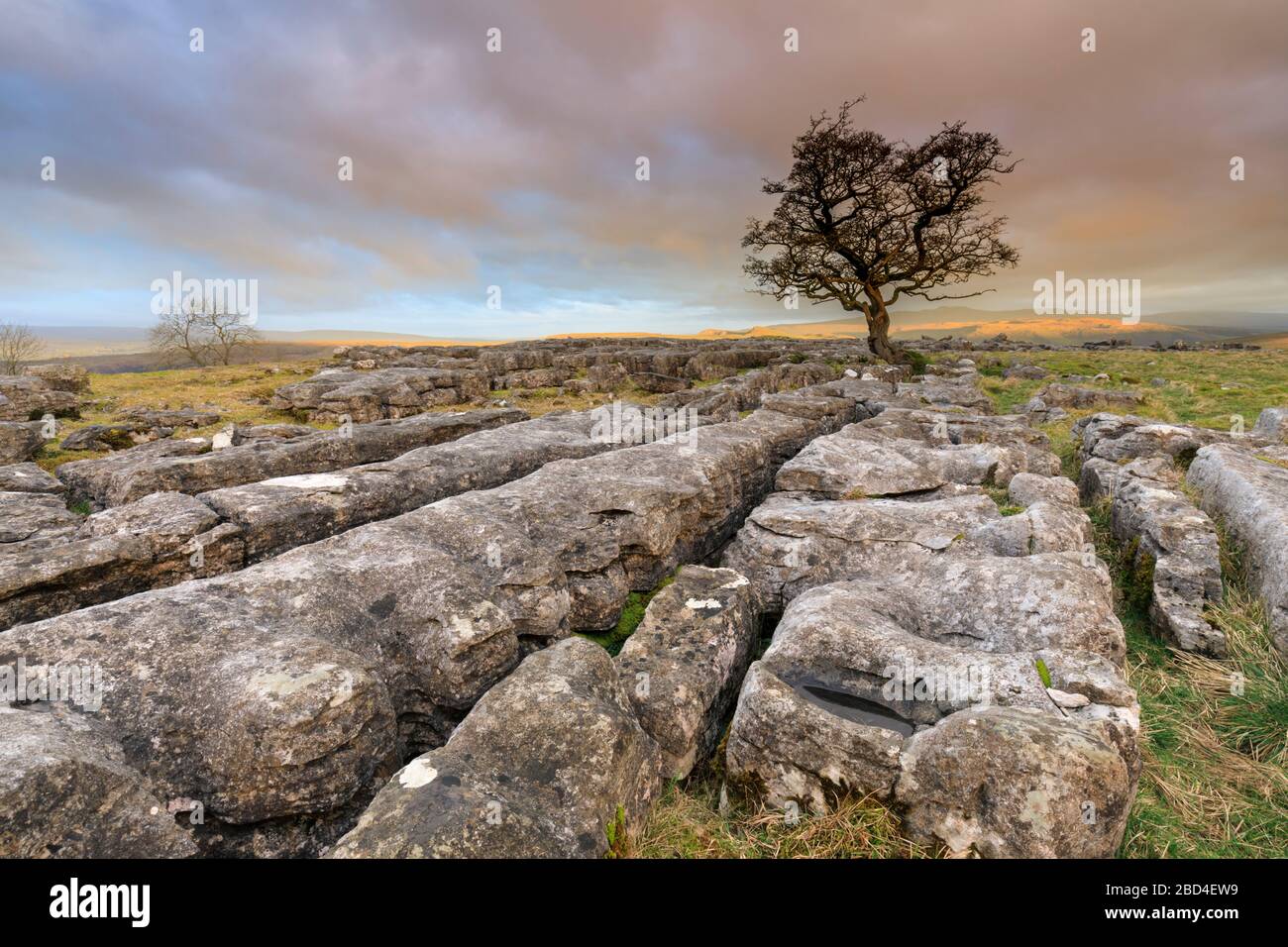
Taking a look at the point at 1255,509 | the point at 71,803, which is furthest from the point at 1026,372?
the point at 71,803

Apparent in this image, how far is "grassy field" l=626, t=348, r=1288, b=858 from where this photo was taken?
4828mm

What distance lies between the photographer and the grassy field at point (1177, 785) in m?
4.83

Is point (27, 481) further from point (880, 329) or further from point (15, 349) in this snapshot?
point (15, 349)

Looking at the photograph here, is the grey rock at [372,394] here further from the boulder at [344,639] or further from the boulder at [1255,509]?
the boulder at [1255,509]

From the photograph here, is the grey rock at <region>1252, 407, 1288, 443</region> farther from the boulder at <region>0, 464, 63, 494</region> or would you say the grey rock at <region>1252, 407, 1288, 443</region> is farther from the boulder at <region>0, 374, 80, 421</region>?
the boulder at <region>0, 374, 80, 421</region>

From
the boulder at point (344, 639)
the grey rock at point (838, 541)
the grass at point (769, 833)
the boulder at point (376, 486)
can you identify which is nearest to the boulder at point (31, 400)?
the boulder at point (376, 486)

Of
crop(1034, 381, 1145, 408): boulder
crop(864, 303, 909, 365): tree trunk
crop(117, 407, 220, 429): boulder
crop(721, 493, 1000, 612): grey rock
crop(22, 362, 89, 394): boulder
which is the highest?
crop(864, 303, 909, 365): tree trunk

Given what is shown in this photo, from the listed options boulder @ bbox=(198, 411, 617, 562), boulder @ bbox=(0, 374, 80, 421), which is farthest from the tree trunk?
boulder @ bbox=(0, 374, 80, 421)

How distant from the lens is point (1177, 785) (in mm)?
5562

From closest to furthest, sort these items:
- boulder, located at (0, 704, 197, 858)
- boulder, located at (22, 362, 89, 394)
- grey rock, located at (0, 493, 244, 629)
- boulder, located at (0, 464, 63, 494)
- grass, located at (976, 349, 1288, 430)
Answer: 1. boulder, located at (0, 704, 197, 858)
2. grey rock, located at (0, 493, 244, 629)
3. boulder, located at (0, 464, 63, 494)
4. grass, located at (976, 349, 1288, 430)
5. boulder, located at (22, 362, 89, 394)

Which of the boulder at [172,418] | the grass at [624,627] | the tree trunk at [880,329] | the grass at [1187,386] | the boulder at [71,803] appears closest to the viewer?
the boulder at [71,803]
